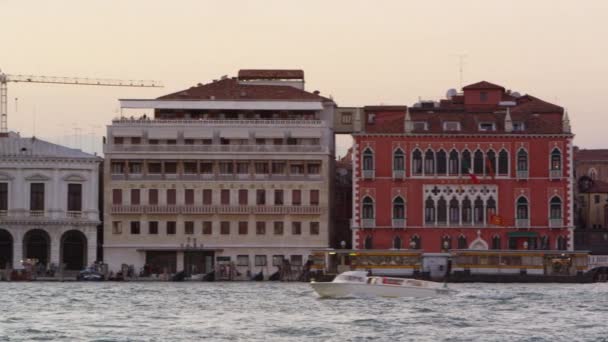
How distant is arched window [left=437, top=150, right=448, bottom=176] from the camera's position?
12119cm

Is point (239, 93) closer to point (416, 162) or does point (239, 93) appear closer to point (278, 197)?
point (278, 197)

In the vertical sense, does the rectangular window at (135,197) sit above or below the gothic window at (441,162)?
below

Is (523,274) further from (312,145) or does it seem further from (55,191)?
(55,191)

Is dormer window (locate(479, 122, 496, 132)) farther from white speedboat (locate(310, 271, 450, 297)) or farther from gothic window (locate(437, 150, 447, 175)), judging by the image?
white speedboat (locate(310, 271, 450, 297))

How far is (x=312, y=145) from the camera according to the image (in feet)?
401

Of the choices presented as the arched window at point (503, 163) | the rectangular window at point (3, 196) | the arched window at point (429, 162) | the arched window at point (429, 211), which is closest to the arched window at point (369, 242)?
the arched window at point (429, 211)

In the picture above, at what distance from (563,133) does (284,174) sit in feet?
53.9

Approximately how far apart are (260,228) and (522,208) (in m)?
15.4

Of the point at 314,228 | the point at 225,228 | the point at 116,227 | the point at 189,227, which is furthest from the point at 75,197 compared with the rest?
the point at 314,228

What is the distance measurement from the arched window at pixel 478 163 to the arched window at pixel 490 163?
0.35 metres

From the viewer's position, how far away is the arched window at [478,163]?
12119 cm

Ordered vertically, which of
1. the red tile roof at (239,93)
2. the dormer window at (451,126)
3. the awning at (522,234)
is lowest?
the awning at (522,234)

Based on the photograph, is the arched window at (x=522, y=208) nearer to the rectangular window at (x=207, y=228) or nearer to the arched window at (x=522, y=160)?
the arched window at (x=522, y=160)

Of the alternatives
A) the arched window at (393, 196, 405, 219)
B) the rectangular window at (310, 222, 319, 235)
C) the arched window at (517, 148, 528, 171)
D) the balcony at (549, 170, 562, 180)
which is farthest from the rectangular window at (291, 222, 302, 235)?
the balcony at (549, 170, 562, 180)
